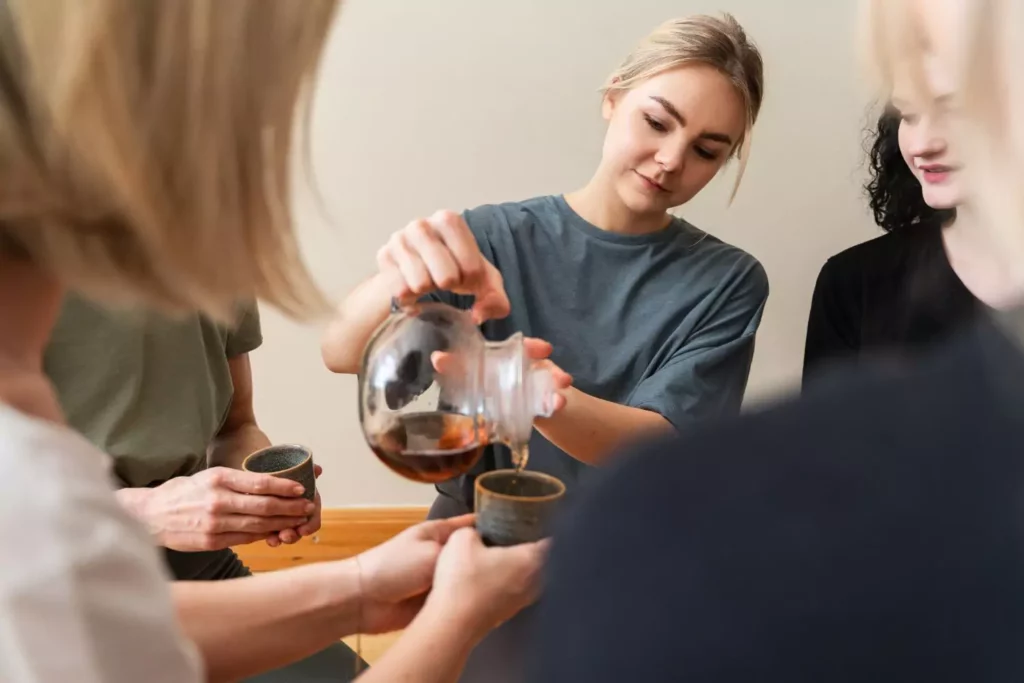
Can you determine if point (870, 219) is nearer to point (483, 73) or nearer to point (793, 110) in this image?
point (793, 110)

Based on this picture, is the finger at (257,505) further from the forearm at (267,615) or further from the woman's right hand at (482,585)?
the woman's right hand at (482,585)

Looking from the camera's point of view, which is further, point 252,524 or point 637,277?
point 637,277

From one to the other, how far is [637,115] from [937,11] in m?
0.73

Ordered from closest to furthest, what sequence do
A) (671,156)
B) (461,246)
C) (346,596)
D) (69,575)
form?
(69,575) → (346,596) → (461,246) → (671,156)

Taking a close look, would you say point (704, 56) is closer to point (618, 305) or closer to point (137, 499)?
point (618, 305)

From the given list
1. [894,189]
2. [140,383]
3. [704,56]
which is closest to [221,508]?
[140,383]

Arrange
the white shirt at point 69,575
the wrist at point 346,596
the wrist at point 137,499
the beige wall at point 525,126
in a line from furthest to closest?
the beige wall at point 525,126 < the wrist at point 137,499 < the wrist at point 346,596 < the white shirt at point 69,575

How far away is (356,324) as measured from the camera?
3.27ft

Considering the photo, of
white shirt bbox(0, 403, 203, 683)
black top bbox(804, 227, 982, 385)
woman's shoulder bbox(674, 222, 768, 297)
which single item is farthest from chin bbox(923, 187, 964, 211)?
white shirt bbox(0, 403, 203, 683)

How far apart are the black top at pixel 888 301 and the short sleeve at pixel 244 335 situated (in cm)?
82

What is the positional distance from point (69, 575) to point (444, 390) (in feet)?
1.50

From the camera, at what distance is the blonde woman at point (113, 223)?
368 millimetres

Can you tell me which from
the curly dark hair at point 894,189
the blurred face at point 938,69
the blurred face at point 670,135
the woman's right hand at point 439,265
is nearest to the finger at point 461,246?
the woman's right hand at point 439,265

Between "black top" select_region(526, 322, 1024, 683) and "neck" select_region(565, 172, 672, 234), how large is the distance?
92cm
